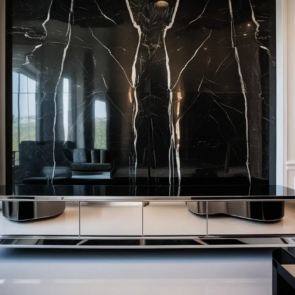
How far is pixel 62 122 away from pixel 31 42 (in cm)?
74

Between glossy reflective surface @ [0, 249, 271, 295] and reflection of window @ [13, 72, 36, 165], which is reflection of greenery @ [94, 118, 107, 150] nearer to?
reflection of window @ [13, 72, 36, 165]

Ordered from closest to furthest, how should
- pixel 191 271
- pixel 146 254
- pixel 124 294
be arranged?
pixel 124 294
pixel 191 271
pixel 146 254

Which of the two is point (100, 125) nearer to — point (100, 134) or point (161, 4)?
point (100, 134)

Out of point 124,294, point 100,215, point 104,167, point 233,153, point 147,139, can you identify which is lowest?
point 124,294

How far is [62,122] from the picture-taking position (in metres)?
1.87

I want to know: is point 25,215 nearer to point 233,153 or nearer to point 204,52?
Result: point 233,153

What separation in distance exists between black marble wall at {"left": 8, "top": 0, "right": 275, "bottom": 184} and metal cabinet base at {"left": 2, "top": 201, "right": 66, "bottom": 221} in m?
0.53

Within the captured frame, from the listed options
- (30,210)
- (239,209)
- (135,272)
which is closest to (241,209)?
(239,209)

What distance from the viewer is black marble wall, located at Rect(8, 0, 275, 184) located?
1855 mm

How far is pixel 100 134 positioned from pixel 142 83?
Result: 578 mm

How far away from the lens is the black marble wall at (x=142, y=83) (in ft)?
6.09

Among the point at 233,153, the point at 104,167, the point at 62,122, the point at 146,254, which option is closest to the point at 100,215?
the point at 146,254

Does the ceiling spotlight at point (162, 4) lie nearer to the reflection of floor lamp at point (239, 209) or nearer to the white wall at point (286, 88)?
the white wall at point (286, 88)

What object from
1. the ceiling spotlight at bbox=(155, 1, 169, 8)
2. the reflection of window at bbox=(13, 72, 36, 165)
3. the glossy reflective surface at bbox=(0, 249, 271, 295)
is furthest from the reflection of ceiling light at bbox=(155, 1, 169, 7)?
the glossy reflective surface at bbox=(0, 249, 271, 295)
